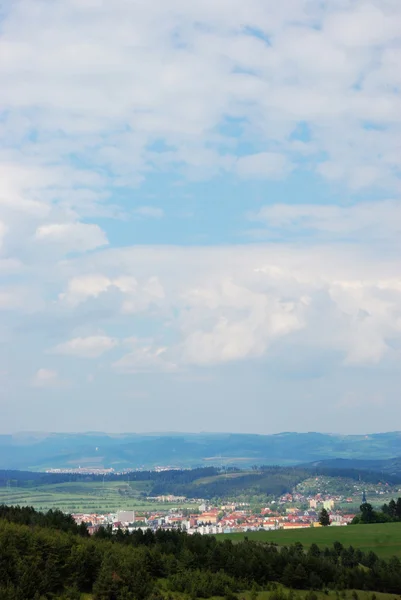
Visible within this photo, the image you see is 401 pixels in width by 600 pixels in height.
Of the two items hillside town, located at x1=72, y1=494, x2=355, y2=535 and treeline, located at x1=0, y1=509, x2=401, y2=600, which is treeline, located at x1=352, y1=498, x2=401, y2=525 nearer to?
hillside town, located at x1=72, y1=494, x2=355, y2=535

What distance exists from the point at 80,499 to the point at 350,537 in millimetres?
115964

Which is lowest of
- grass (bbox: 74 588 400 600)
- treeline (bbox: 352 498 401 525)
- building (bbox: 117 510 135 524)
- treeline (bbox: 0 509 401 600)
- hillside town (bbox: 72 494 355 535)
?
hillside town (bbox: 72 494 355 535)

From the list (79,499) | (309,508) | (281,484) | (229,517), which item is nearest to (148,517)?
(229,517)

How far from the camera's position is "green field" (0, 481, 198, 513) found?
15462 centimetres

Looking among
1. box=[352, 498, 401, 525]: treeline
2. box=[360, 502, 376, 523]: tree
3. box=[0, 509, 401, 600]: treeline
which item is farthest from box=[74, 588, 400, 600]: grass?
box=[360, 502, 376, 523]: tree

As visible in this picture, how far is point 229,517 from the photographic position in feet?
420

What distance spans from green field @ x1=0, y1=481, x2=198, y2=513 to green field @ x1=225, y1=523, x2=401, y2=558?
7644cm

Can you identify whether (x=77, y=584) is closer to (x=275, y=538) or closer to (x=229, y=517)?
(x=275, y=538)

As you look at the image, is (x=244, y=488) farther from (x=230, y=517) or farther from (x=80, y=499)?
(x=230, y=517)

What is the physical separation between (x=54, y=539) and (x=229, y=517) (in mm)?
93243

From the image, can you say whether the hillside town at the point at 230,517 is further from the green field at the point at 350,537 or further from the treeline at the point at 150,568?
the treeline at the point at 150,568

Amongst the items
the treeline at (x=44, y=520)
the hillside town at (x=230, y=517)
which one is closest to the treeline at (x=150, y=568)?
the treeline at (x=44, y=520)

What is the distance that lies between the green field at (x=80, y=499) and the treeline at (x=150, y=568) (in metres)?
101

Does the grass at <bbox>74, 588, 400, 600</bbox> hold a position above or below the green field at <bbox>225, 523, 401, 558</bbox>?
above
